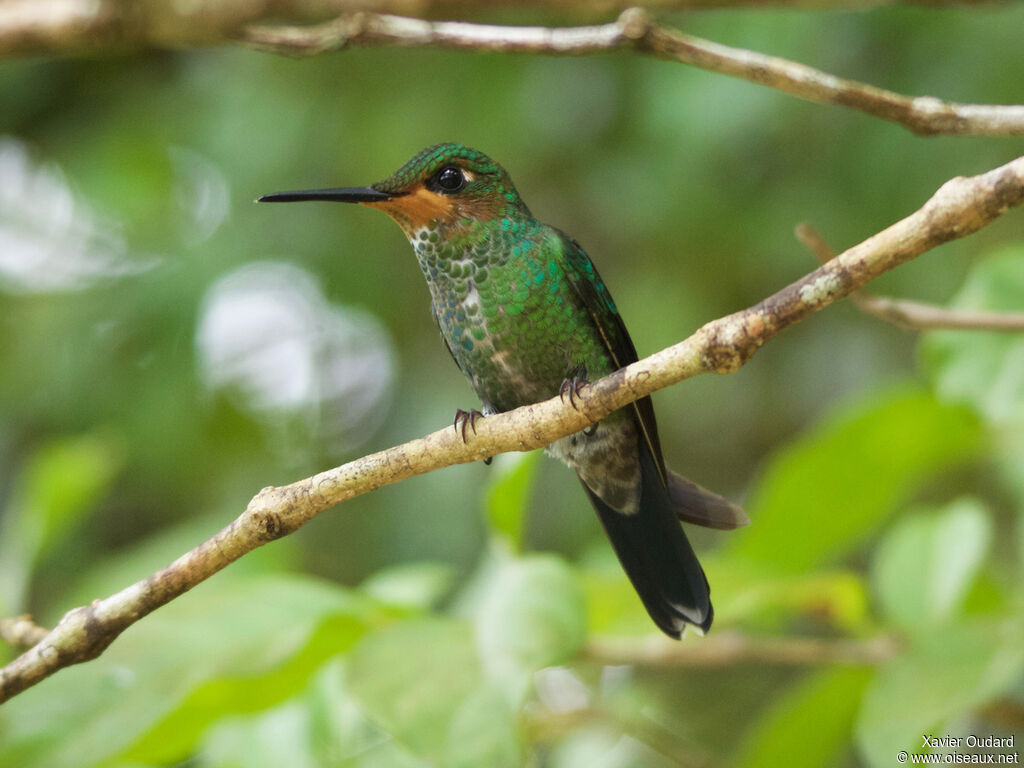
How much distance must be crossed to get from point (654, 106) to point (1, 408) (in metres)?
3.09

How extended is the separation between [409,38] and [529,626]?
1.07m

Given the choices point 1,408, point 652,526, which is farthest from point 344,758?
point 1,408

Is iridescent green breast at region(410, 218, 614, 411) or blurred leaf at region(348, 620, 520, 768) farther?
iridescent green breast at region(410, 218, 614, 411)

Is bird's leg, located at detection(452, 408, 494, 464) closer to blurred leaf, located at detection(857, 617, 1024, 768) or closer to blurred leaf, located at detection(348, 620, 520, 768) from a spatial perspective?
blurred leaf, located at detection(348, 620, 520, 768)

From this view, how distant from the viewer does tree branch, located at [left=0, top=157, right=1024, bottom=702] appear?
3.84ft

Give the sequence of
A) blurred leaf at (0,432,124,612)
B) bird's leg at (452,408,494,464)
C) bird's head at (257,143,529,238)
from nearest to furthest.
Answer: bird's leg at (452,408,494,464)
bird's head at (257,143,529,238)
blurred leaf at (0,432,124,612)

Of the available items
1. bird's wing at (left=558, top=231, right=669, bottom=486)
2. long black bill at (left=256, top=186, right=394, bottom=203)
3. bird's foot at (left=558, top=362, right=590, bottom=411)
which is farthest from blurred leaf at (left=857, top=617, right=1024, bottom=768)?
long black bill at (left=256, top=186, right=394, bottom=203)

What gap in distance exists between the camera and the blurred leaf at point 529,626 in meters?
1.73

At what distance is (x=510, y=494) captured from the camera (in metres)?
2.07

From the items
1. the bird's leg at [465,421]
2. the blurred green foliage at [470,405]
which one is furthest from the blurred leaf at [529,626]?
the bird's leg at [465,421]

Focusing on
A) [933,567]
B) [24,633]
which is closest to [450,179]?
[24,633]

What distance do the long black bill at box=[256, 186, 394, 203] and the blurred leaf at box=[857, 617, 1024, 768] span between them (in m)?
1.27

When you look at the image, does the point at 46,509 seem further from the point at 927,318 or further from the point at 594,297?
the point at 927,318

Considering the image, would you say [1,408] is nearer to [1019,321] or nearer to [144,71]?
[144,71]
